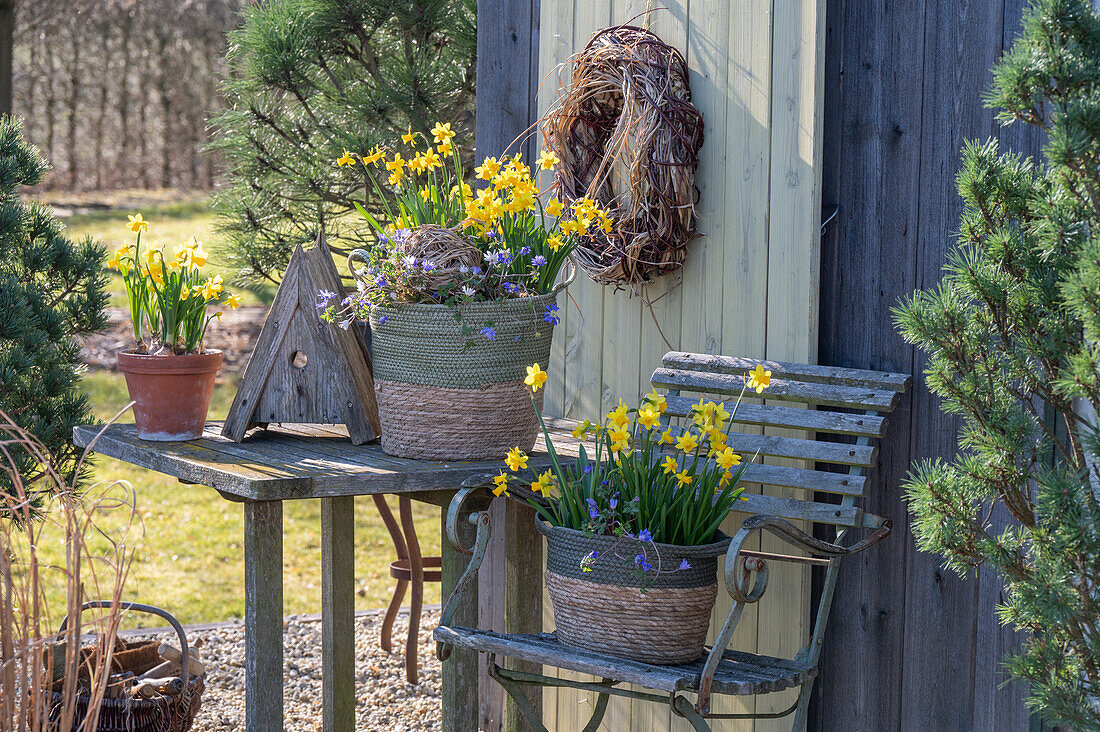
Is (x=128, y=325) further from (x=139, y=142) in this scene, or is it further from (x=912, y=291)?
(x=912, y=291)

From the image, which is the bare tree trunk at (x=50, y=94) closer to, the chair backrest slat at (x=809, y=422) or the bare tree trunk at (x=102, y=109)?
the bare tree trunk at (x=102, y=109)

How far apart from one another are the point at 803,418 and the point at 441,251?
78 centimetres

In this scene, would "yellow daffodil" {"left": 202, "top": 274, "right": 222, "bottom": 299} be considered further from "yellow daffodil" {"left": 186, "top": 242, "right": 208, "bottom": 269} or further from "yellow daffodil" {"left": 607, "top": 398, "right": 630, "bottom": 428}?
"yellow daffodil" {"left": 607, "top": 398, "right": 630, "bottom": 428}

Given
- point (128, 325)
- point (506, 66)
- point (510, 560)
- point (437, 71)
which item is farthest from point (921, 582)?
point (128, 325)

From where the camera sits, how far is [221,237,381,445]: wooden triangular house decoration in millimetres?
2350

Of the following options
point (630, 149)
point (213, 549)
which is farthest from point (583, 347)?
point (213, 549)

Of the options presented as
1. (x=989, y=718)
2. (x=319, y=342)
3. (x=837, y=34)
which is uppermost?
(x=837, y=34)

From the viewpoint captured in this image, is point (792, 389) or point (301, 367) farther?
point (301, 367)

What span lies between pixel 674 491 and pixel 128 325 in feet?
21.8

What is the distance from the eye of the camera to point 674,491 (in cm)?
195

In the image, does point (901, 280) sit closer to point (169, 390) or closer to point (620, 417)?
point (620, 417)

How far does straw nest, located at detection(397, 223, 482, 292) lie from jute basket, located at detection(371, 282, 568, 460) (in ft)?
0.20

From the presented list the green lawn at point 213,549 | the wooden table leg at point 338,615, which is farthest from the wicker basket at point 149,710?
the green lawn at point 213,549

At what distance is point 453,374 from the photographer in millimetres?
2197
